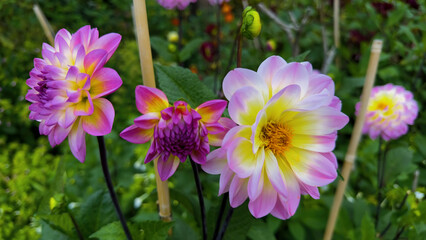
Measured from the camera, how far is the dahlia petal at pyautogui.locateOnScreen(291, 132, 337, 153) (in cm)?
46

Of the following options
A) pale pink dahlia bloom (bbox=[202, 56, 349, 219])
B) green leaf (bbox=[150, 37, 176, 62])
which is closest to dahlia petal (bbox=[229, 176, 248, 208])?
pale pink dahlia bloom (bbox=[202, 56, 349, 219])

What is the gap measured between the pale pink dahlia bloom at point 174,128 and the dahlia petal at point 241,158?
1.1 inches

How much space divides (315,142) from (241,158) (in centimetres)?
11

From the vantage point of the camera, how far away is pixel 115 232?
1.92ft

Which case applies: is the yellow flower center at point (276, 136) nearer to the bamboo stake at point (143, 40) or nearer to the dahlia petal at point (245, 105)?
the dahlia petal at point (245, 105)

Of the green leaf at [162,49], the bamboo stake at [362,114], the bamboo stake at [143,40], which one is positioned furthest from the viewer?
the green leaf at [162,49]

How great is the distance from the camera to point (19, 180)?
4.50ft

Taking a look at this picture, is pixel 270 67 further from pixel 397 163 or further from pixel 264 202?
pixel 397 163

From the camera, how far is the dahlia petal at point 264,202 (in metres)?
0.44

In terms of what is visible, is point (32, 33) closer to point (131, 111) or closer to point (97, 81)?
point (131, 111)

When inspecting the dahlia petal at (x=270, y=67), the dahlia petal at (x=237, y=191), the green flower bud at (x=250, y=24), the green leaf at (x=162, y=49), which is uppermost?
the green flower bud at (x=250, y=24)

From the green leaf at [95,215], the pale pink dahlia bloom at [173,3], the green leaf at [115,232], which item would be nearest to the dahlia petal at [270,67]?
the green leaf at [115,232]

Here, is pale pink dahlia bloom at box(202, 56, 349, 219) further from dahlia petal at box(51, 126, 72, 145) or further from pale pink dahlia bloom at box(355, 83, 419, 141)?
pale pink dahlia bloom at box(355, 83, 419, 141)

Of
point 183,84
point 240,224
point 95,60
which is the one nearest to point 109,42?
point 95,60
